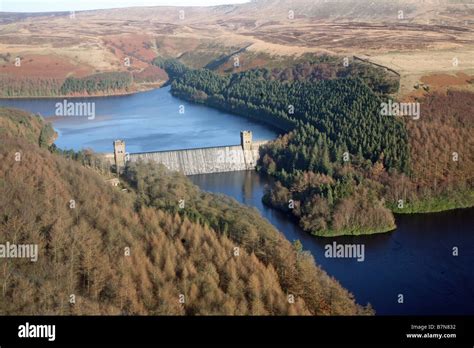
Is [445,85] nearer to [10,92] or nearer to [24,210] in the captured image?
[24,210]

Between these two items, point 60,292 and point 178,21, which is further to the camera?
point 178,21

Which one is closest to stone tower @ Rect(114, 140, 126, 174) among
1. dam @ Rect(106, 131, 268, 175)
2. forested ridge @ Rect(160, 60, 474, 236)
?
dam @ Rect(106, 131, 268, 175)

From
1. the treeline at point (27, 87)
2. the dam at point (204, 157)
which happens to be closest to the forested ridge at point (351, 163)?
the dam at point (204, 157)

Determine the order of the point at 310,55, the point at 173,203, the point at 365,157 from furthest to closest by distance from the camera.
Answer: the point at 310,55 < the point at 365,157 < the point at 173,203

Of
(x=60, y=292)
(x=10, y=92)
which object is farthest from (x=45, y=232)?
(x=10, y=92)

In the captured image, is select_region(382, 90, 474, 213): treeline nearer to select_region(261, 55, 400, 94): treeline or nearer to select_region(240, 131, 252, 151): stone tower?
select_region(261, 55, 400, 94): treeline

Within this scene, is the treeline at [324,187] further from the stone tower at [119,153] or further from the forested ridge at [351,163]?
the stone tower at [119,153]

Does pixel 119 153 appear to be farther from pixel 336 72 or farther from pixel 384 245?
pixel 336 72

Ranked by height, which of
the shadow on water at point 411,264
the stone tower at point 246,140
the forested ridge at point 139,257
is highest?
the forested ridge at point 139,257
